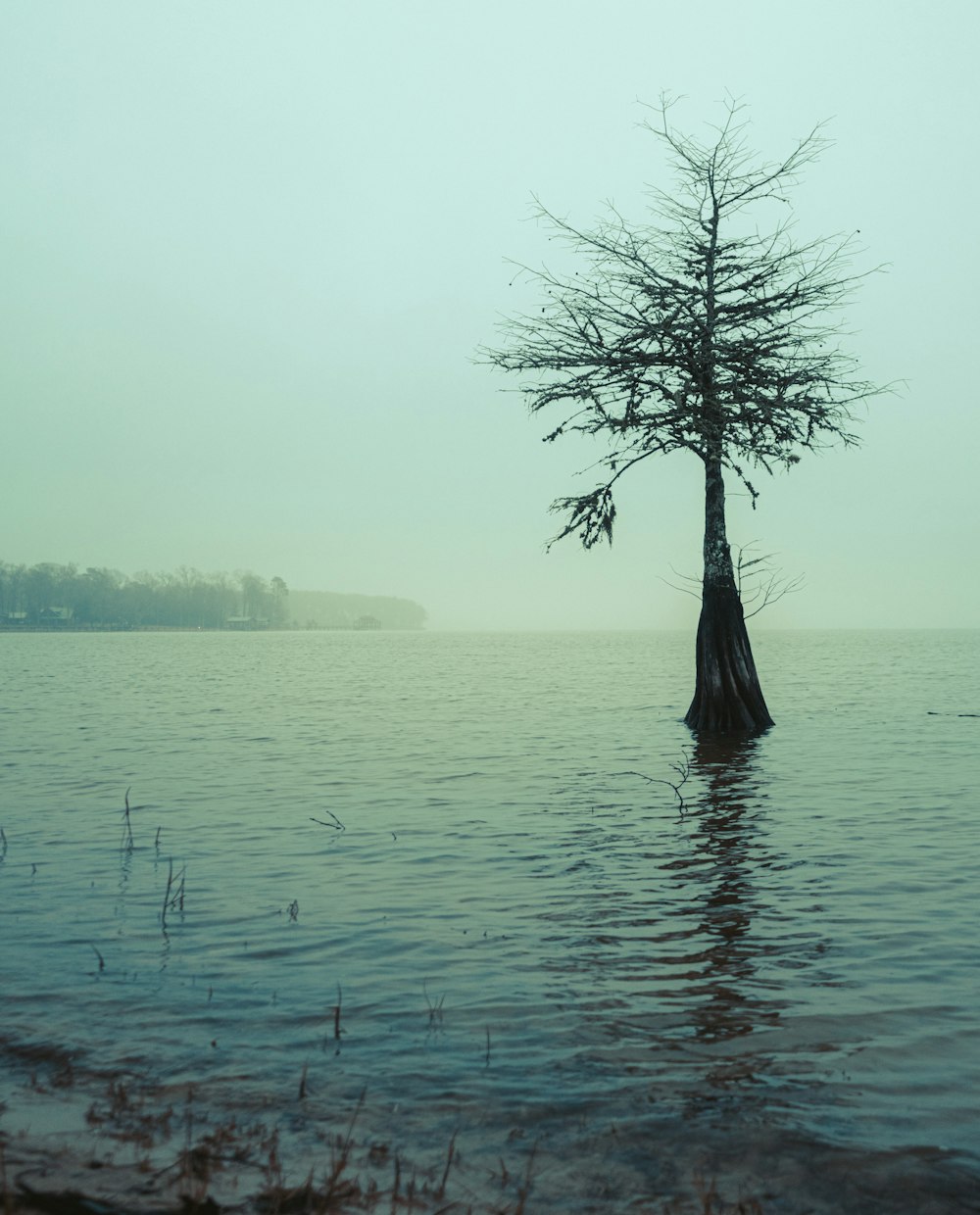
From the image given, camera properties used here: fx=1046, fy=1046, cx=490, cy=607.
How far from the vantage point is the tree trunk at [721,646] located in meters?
24.8

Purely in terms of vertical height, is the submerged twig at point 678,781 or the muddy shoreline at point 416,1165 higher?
the muddy shoreline at point 416,1165

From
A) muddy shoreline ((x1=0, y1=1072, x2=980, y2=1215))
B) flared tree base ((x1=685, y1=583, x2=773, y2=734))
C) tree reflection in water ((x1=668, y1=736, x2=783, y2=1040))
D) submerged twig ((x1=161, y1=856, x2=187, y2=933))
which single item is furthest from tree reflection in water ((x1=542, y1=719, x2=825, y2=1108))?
flared tree base ((x1=685, y1=583, x2=773, y2=734))

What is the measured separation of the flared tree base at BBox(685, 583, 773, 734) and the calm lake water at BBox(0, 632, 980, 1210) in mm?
4352

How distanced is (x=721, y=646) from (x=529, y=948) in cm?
1754

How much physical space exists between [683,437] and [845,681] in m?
28.1

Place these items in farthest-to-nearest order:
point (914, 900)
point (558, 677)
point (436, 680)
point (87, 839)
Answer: point (558, 677) → point (436, 680) → point (87, 839) → point (914, 900)

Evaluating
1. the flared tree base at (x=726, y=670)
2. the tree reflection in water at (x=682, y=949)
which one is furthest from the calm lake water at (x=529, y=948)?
the flared tree base at (x=726, y=670)

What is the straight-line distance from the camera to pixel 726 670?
24984mm

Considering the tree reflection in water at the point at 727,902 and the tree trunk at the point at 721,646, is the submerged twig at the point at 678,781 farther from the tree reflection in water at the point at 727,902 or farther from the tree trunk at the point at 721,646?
the tree trunk at the point at 721,646

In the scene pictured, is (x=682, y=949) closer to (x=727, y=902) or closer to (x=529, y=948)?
(x=529, y=948)

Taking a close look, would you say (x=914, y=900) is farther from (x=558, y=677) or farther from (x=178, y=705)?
(x=558, y=677)

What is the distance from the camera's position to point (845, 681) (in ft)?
161

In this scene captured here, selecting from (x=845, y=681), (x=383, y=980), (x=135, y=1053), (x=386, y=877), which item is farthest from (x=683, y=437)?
(x=845, y=681)

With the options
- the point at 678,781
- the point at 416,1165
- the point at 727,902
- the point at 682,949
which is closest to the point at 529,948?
the point at 682,949
